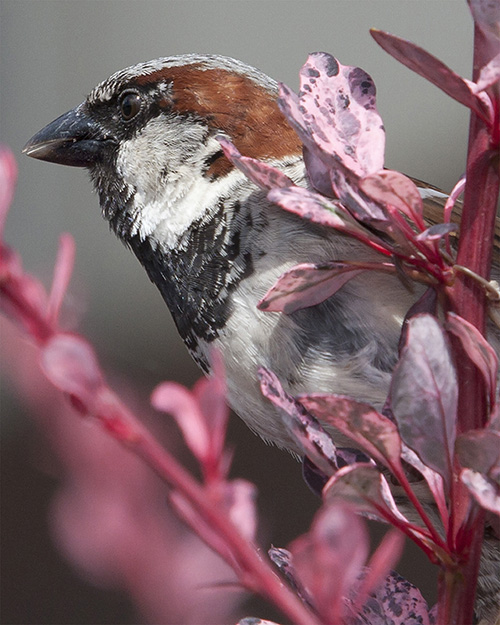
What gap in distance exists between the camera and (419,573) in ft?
4.24

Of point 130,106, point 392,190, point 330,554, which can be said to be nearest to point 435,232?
point 392,190

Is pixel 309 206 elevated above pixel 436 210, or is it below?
above

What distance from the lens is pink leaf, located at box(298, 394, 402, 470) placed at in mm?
208

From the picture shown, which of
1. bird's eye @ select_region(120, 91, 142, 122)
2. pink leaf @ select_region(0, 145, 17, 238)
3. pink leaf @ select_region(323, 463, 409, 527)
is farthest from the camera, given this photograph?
bird's eye @ select_region(120, 91, 142, 122)

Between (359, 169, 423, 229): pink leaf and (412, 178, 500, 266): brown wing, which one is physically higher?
(359, 169, 423, 229): pink leaf

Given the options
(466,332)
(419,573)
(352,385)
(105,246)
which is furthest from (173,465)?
(105,246)

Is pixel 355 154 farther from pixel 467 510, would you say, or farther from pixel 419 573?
pixel 419 573

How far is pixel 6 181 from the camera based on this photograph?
11cm

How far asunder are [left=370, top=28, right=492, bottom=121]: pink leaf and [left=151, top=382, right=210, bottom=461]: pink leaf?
0.13m

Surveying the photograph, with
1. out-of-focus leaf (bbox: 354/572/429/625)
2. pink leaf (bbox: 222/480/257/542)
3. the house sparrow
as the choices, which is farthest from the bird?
pink leaf (bbox: 222/480/257/542)

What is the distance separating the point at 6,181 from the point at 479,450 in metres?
0.14

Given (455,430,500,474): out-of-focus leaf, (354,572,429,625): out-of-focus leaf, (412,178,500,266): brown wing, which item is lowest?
(354,572,429,625): out-of-focus leaf

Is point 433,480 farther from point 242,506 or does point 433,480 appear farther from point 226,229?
point 226,229

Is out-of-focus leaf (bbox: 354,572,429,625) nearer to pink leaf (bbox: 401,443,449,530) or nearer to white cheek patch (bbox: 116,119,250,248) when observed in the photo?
pink leaf (bbox: 401,443,449,530)
